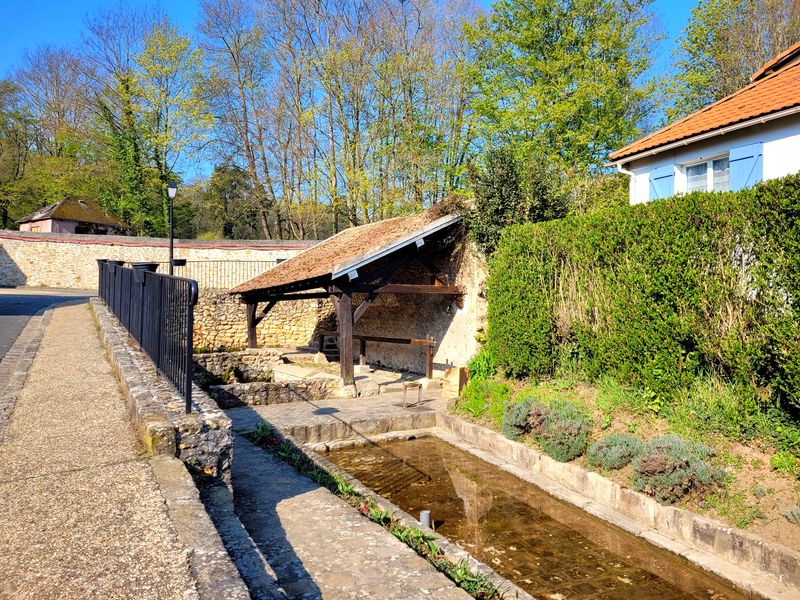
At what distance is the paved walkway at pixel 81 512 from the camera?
89.9 inches

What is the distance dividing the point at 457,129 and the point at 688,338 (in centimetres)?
2029

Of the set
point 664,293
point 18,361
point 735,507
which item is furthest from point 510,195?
point 18,361

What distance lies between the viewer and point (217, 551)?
2512mm

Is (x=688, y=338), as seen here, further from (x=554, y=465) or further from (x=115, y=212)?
(x=115, y=212)

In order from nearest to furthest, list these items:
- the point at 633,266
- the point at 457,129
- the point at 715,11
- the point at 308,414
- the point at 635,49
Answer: the point at 633,266 < the point at 308,414 < the point at 715,11 < the point at 635,49 < the point at 457,129

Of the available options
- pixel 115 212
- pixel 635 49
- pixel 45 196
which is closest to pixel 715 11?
pixel 635 49

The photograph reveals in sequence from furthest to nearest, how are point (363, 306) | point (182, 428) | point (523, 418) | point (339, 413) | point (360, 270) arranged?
point (360, 270) < point (363, 306) < point (339, 413) < point (523, 418) < point (182, 428)

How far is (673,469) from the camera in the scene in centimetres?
536

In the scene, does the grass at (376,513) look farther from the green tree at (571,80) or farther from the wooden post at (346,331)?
the green tree at (571,80)

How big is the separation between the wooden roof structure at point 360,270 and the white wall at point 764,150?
4271 mm

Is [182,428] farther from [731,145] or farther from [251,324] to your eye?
[251,324]

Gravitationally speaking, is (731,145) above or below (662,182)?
above

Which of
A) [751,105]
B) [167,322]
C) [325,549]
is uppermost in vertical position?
[751,105]

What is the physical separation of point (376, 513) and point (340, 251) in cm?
832
